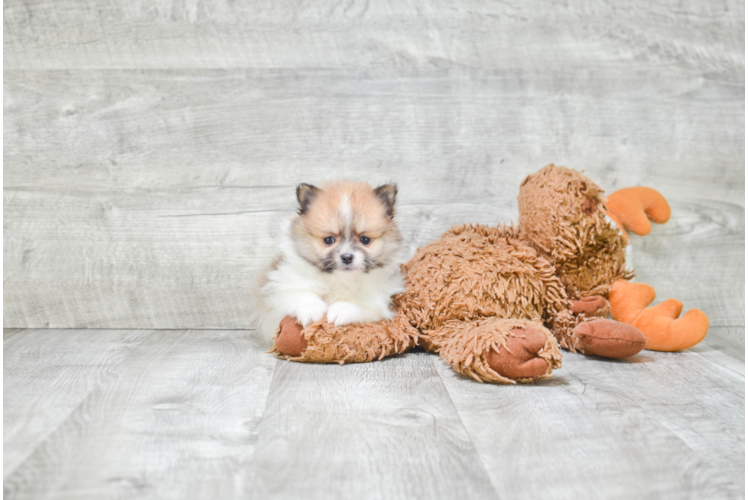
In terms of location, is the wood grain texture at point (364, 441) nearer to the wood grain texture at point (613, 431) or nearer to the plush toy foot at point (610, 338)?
the wood grain texture at point (613, 431)

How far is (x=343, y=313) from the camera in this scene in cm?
141

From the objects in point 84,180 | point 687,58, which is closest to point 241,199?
point 84,180

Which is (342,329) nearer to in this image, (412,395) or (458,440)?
(412,395)

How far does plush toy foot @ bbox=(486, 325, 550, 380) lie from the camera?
1.24 m

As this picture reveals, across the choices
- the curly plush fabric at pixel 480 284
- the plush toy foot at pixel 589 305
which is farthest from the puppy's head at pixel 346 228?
the plush toy foot at pixel 589 305

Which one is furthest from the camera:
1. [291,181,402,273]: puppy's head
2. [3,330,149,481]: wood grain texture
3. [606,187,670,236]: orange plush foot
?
[606,187,670,236]: orange plush foot

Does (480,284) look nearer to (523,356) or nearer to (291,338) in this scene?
(523,356)

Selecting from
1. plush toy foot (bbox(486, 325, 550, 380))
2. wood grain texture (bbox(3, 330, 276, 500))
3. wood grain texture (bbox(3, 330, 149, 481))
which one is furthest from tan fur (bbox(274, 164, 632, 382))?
wood grain texture (bbox(3, 330, 149, 481))

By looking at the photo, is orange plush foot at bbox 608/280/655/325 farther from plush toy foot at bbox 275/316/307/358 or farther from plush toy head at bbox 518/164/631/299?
plush toy foot at bbox 275/316/307/358

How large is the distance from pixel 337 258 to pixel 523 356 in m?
0.46

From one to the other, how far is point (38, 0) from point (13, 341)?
97 cm

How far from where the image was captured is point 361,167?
1801mm

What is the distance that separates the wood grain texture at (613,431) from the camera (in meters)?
0.87

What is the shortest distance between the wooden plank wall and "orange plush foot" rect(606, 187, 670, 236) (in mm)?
141
